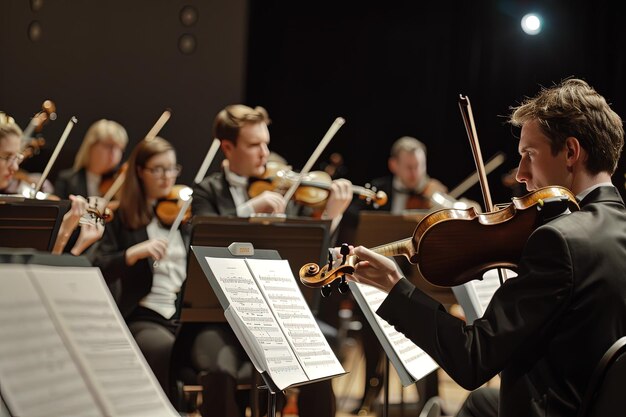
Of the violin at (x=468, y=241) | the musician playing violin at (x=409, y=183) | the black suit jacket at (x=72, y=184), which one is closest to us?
the violin at (x=468, y=241)

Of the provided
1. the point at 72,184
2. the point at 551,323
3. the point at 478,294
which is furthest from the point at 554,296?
the point at 72,184

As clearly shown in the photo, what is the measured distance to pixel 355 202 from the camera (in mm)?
5059

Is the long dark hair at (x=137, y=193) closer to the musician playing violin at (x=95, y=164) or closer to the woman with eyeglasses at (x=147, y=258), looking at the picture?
the woman with eyeglasses at (x=147, y=258)

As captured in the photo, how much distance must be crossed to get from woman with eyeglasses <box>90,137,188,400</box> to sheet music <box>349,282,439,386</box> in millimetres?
1075

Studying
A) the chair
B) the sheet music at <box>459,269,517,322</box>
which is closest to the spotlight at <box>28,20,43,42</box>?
the sheet music at <box>459,269,517,322</box>

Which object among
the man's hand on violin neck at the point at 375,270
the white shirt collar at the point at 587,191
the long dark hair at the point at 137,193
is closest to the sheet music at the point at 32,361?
the man's hand on violin neck at the point at 375,270

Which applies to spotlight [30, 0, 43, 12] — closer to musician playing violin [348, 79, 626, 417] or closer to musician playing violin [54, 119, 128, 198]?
musician playing violin [54, 119, 128, 198]

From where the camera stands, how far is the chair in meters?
1.54

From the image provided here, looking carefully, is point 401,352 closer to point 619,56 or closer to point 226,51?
point 619,56

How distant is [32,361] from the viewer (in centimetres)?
126

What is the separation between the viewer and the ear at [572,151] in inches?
71.4

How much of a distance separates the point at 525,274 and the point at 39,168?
4.76 metres

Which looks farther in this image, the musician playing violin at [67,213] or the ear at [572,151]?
the musician playing violin at [67,213]

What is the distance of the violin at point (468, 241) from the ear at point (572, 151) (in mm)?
113
